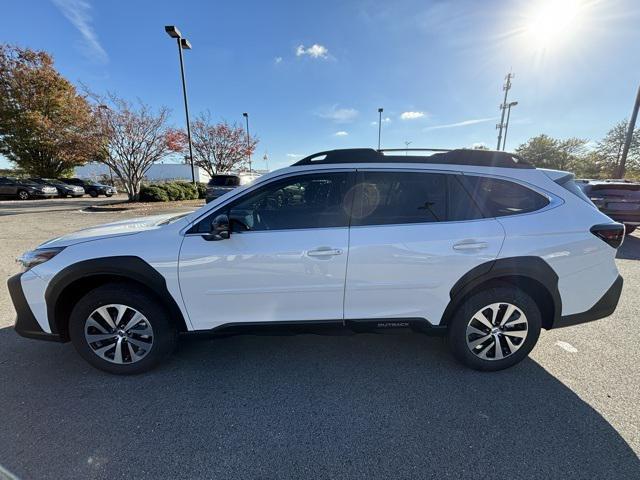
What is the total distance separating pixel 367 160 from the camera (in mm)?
2592

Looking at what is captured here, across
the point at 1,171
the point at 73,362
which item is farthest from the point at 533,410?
the point at 1,171

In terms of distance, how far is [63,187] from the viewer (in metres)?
24.0

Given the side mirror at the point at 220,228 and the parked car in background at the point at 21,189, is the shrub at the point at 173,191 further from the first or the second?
the side mirror at the point at 220,228

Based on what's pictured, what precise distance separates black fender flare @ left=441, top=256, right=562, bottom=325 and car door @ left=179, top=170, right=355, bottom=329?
0.97 metres

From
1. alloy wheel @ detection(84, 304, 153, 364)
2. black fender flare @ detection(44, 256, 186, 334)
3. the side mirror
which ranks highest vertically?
the side mirror

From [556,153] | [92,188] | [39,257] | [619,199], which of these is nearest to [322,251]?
[39,257]

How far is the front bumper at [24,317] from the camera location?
246cm

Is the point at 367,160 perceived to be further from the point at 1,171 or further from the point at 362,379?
the point at 1,171

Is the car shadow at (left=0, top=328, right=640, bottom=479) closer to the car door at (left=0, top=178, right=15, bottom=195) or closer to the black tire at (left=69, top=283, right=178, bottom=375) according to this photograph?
the black tire at (left=69, top=283, right=178, bottom=375)

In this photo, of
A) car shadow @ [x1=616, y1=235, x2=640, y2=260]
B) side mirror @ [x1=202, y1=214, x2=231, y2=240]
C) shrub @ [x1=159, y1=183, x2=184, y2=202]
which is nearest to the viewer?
side mirror @ [x1=202, y1=214, x2=231, y2=240]

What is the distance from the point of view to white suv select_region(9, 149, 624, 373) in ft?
7.81

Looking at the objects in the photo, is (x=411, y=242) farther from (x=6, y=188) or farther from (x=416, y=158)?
(x=6, y=188)

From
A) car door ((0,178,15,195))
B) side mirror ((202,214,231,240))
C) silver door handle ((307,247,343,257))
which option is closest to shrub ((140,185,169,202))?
car door ((0,178,15,195))

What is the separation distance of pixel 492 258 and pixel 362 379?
4.80ft
